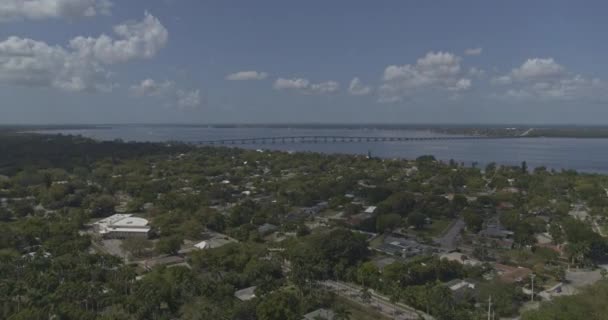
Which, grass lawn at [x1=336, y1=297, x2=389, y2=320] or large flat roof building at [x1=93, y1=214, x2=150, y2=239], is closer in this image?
grass lawn at [x1=336, y1=297, x2=389, y2=320]

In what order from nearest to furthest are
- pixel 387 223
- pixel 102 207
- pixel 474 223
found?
1. pixel 387 223
2. pixel 474 223
3. pixel 102 207

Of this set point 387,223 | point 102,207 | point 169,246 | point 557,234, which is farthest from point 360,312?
point 102,207

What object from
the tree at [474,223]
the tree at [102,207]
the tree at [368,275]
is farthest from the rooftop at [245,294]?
the tree at [102,207]

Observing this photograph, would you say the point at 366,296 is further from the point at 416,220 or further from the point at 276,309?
the point at 416,220

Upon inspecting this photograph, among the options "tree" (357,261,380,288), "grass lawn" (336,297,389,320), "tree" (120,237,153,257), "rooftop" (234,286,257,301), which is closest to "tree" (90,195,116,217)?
"tree" (120,237,153,257)

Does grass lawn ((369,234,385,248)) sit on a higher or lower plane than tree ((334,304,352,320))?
lower

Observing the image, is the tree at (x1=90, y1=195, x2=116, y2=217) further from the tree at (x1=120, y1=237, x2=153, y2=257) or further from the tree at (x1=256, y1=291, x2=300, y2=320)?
the tree at (x1=256, y1=291, x2=300, y2=320)
